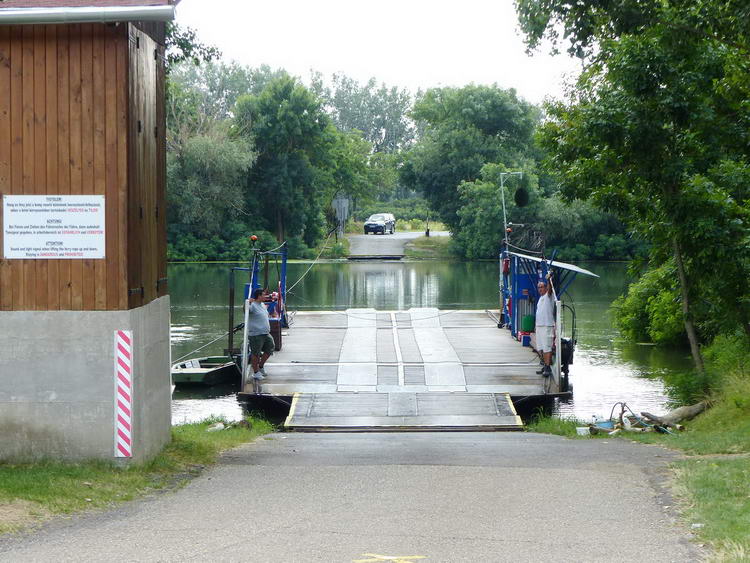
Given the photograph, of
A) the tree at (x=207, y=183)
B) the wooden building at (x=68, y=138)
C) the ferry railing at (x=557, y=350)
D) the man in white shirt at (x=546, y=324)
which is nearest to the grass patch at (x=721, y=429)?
the ferry railing at (x=557, y=350)

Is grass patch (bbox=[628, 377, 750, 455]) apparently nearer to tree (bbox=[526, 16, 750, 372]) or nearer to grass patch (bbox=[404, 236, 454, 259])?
tree (bbox=[526, 16, 750, 372])

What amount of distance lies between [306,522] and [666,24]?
1145cm

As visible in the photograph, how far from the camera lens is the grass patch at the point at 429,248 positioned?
81375mm

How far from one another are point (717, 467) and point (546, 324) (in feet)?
34.6

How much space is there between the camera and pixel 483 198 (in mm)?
76125

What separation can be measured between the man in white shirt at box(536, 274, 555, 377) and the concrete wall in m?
11.9

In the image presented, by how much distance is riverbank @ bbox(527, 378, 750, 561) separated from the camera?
6.95 metres

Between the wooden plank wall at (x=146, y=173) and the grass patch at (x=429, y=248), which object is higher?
the wooden plank wall at (x=146, y=173)

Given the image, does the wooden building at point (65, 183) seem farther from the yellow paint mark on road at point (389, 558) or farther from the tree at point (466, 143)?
the tree at point (466, 143)

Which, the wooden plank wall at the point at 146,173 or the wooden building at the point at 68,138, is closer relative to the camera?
the wooden building at the point at 68,138

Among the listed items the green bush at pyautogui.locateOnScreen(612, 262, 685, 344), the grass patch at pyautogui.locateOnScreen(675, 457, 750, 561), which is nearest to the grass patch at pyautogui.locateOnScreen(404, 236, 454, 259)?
the green bush at pyautogui.locateOnScreen(612, 262, 685, 344)

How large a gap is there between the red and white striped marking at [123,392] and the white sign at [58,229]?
0.82m

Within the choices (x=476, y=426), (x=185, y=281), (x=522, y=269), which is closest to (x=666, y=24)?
(x=476, y=426)

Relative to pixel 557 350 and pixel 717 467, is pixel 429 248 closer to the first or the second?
pixel 557 350
